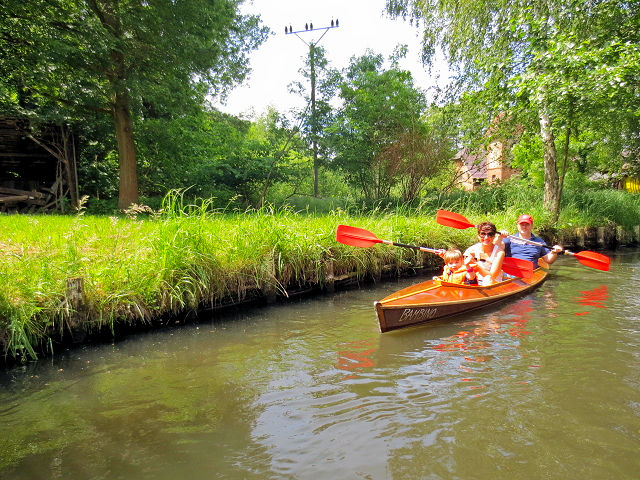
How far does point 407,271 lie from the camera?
8.02 m

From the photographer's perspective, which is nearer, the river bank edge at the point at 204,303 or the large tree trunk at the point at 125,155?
the river bank edge at the point at 204,303

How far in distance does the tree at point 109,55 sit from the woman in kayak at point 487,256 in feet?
27.0

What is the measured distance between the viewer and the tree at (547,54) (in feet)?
25.5

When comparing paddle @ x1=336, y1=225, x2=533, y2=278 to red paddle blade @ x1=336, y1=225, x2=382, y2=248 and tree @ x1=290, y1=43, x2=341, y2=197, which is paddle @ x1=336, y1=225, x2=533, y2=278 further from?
tree @ x1=290, y1=43, x2=341, y2=197

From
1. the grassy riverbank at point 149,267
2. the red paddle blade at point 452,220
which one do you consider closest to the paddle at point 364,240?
the grassy riverbank at point 149,267

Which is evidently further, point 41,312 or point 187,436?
point 41,312

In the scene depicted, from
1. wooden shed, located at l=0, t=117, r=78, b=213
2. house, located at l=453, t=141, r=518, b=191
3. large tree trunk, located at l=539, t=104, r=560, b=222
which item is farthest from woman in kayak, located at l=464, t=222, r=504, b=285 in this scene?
wooden shed, located at l=0, t=117, r=78, b=213

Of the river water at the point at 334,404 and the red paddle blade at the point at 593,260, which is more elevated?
the red paddle blade at the point at 593,260

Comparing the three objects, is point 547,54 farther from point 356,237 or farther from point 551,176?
point 356,237

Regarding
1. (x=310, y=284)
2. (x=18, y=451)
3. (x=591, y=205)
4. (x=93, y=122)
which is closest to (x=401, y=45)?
(x=591, y=205)

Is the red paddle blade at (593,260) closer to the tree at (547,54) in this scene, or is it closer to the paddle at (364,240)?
the paddle at (364,240)

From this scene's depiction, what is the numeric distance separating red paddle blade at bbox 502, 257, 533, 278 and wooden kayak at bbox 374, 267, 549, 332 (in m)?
0.70

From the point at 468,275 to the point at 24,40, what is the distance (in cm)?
1155

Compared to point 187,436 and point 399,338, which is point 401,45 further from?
point 187,436
